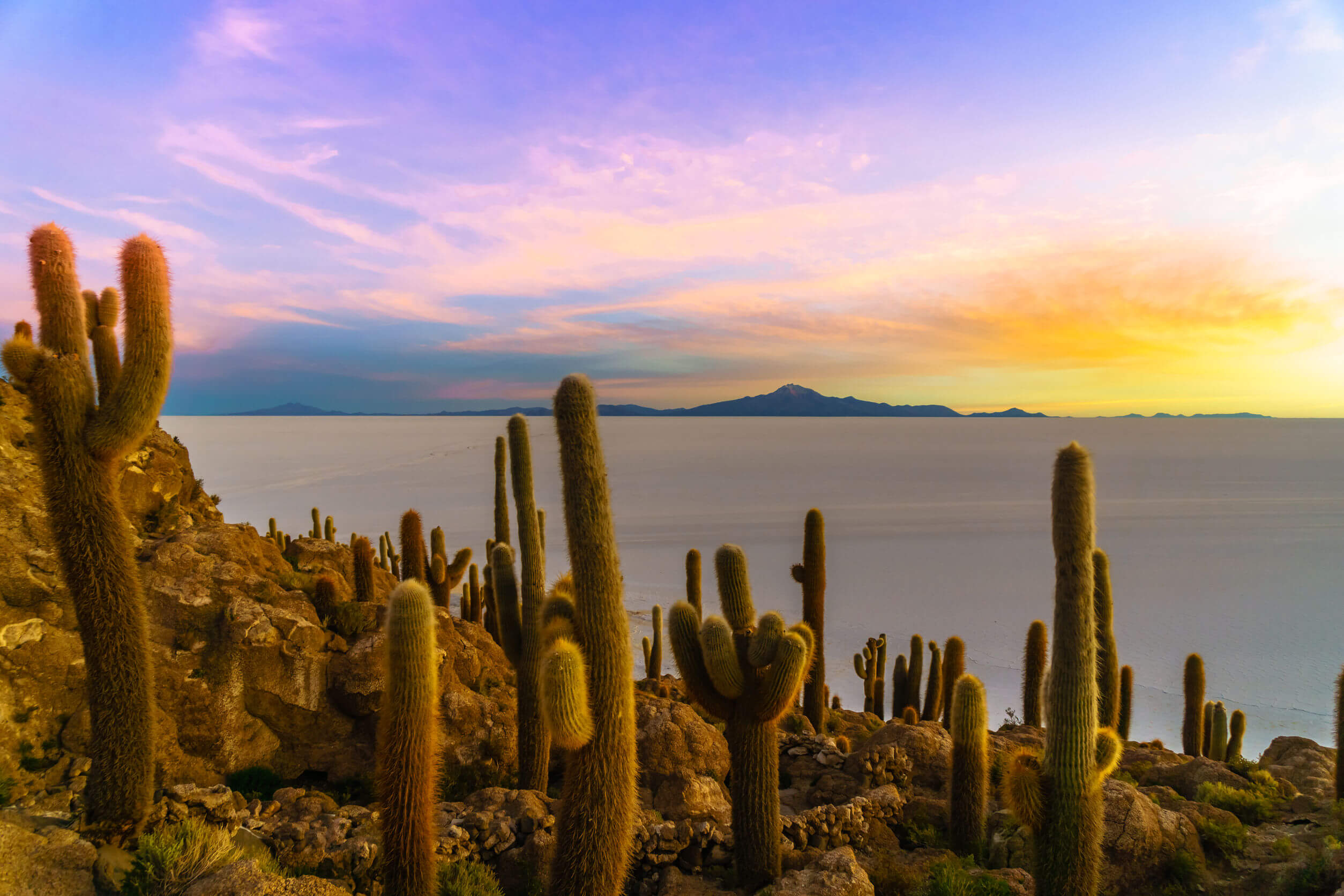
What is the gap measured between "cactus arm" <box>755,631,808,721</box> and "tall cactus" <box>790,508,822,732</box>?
19.4ft

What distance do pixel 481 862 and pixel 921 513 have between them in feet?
148

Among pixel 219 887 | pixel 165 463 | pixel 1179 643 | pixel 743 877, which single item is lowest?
pixel 1179 643

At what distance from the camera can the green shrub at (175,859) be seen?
15.8ft

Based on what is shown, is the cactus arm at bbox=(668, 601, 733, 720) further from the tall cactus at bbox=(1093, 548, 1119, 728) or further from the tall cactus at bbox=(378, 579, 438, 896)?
the tall cactus at bbox=(1093, 548, 1119, 728)

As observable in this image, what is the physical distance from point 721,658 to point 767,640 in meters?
0.49

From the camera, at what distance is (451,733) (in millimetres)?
9289

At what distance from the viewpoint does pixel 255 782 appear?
7848 millimetres

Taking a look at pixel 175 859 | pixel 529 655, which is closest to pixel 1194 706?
pixel 529 655

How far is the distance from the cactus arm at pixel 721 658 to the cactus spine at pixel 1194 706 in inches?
472

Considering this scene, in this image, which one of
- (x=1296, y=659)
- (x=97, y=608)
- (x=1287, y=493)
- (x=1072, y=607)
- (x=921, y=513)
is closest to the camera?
(x=97, y=608)

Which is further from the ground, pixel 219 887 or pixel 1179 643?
pixel 219 887

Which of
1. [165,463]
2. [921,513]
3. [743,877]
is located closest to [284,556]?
[165,463]

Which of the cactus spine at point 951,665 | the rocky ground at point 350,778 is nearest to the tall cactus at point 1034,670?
the cactus spine at point 951,665

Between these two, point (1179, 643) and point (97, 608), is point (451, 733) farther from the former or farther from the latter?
point (1179, 643)
